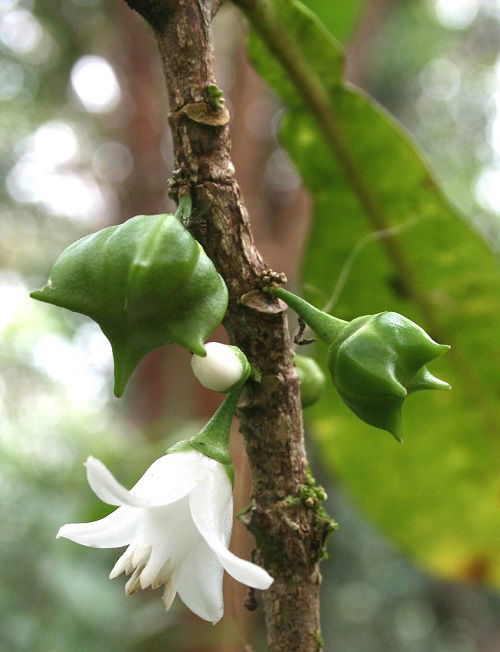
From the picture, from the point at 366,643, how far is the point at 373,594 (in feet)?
0.99

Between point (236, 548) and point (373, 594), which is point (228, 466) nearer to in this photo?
point (236, 548)

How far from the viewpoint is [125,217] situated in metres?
4.85

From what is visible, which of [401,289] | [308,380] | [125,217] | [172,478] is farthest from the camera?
[125,217]

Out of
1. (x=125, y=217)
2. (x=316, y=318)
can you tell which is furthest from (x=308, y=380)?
(x=125, y=217)

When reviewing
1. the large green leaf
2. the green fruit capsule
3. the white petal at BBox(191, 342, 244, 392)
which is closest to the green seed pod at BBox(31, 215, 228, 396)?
the white petal at BBox(191, 342, 244, 392)

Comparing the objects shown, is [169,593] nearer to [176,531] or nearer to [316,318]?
[176,531]

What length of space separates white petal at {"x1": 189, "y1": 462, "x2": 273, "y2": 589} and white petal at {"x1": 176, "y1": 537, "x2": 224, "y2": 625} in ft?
0.08

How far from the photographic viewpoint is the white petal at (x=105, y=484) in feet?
1.92

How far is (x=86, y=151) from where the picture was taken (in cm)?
692

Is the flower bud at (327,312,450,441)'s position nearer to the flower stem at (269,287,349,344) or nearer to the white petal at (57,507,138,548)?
the flower stem at (269,287,349,344)

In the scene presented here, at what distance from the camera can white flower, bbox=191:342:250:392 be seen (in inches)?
25.5

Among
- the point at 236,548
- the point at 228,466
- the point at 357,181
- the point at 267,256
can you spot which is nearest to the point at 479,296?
the point at 357,181

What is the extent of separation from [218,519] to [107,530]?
0.11 meters

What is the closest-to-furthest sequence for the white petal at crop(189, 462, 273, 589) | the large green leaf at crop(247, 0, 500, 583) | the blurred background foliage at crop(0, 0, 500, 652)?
the white petal at crop(189, 462, 273, 589), the large green leaf at crop(247, 0, 500, 583), the blurred background foliage at crop(0, 0, 500, 652)
